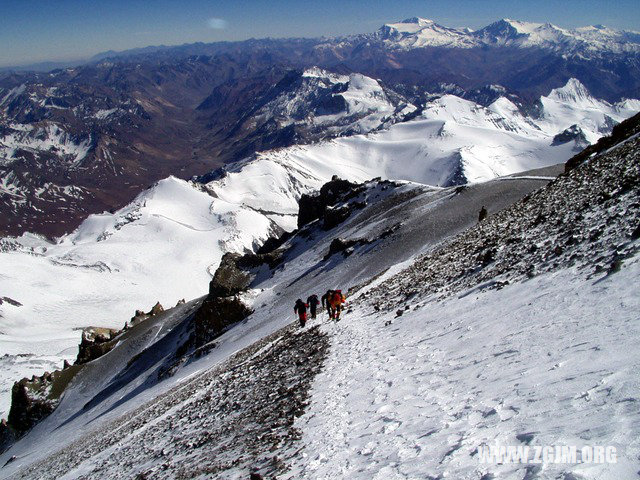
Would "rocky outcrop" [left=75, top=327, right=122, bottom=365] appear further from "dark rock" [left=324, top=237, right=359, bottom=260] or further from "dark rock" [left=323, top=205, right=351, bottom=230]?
"dark rock" [left=323, top=205, right=351, bottom=230]

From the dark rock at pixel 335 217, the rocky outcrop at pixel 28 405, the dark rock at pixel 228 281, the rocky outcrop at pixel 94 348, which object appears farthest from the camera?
the dark rock at pixel 335 217

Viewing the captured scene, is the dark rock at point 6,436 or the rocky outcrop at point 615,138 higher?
the rocky outcrop at point 615,138

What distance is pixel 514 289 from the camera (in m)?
13.3

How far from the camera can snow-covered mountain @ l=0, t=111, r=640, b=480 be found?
6.52 m

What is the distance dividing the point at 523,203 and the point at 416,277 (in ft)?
30.5

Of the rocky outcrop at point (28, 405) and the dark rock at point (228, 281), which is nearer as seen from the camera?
the rocky outcrop at point (28, 405)

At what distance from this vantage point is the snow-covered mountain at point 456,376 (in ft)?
21.4

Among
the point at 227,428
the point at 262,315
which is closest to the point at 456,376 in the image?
the point at 227,428

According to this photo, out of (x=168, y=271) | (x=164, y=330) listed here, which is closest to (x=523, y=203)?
(x=164, y=330)

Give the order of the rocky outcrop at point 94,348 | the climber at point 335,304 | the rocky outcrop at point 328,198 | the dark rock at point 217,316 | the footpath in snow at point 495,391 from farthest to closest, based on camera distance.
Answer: the rocky outcrop at point 328,198 → the rocky outcrop at point 94,348 → the dark rock at point 217,316 → the climber at point 335,304 → the footpath in snow at point 495,391

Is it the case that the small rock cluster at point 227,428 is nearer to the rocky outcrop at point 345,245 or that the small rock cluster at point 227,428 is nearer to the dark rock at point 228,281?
the rocky outcrop at point 345,245

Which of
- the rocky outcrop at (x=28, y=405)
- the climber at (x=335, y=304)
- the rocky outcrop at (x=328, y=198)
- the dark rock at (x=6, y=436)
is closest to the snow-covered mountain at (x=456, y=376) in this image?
the climber at (x=335, y=304)

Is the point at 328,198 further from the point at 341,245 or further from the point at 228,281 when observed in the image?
the point at 341,245

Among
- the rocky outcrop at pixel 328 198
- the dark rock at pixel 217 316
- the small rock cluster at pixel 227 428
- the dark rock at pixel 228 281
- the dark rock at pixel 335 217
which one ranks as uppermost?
the rocky outcrop at pixel 328 198
